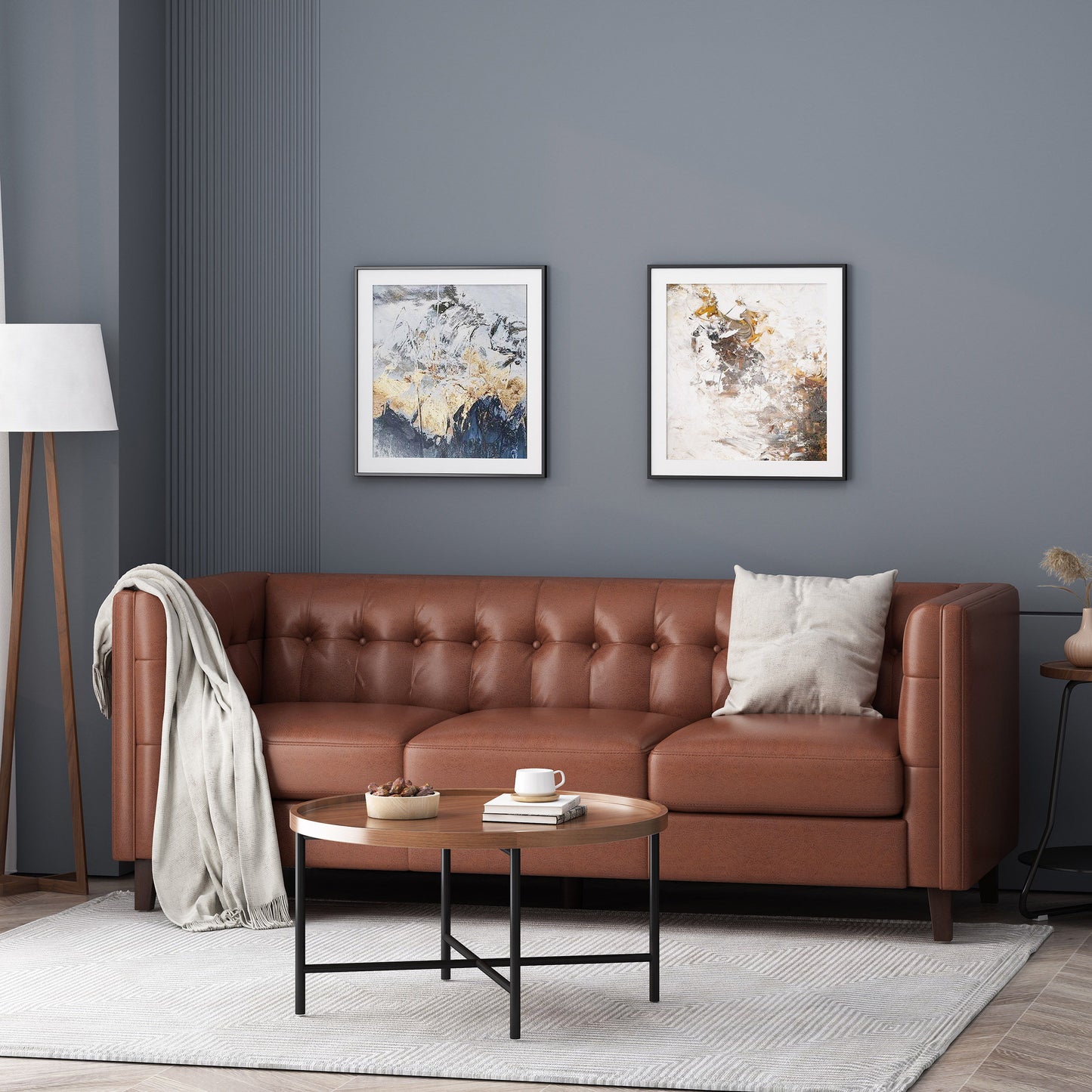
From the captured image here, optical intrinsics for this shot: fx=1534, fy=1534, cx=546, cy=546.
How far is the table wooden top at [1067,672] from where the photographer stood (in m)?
4.20

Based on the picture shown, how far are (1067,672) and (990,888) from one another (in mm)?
684

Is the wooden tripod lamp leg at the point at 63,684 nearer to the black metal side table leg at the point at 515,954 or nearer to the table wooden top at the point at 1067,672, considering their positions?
the black metal side table leg at the point at 515,954

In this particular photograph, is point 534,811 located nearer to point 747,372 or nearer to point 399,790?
point 399,790

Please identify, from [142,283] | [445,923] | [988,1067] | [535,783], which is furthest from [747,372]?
[988,1067]

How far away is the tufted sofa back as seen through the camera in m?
4.59

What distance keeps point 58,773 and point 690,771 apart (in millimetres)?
2126

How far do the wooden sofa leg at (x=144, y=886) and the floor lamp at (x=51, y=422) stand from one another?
1.16ft

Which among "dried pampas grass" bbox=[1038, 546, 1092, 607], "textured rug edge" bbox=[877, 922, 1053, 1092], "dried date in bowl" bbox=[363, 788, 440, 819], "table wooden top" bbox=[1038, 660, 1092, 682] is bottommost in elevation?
"textured rug edge" bbox=[877, 922, 1053, 1092]

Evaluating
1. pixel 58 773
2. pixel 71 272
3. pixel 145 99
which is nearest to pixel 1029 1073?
pixel 58 773

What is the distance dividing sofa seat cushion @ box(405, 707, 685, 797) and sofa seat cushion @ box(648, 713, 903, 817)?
0.24 feet

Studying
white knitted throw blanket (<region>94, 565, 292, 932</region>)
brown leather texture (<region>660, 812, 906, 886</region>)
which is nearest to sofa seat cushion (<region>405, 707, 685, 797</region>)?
brown leather texture (<region>660, 812, 906, 886</region>)

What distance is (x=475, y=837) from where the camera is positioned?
3035 millimetres

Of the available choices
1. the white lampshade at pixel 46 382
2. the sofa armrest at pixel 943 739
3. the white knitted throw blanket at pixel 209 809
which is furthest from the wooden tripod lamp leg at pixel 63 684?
the sofa armrest at pixel 943 739

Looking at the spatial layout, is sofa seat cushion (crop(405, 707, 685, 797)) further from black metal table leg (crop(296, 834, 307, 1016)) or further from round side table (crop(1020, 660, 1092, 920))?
round side table (crop(1020, 660, 1092, 920))
